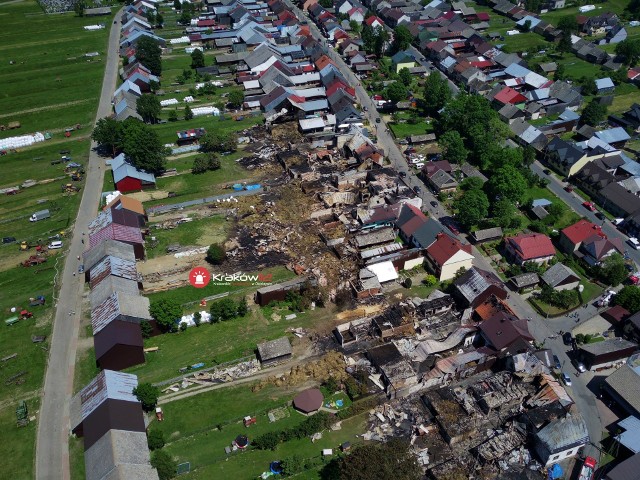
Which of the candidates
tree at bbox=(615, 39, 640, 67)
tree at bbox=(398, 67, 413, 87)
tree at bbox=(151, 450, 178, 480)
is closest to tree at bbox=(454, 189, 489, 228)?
tree at bbox=(151, 450, 178, 480)

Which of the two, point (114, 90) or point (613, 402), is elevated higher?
point (114, 90)

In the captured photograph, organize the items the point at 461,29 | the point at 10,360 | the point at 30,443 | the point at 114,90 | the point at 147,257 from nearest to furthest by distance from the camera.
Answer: the point at 30,443, the point at 10,360, the point at 147,257, the point at 114,90, the point at 461,29

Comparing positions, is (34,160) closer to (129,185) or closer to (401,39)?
(129,185)

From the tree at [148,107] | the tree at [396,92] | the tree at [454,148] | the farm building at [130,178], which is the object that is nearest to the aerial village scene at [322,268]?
the farm building at [130,178]

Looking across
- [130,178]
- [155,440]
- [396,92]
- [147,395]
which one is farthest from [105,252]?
[396,92]

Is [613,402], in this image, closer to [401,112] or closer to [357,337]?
[357,337]

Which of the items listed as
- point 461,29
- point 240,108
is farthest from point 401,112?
point 461,29
